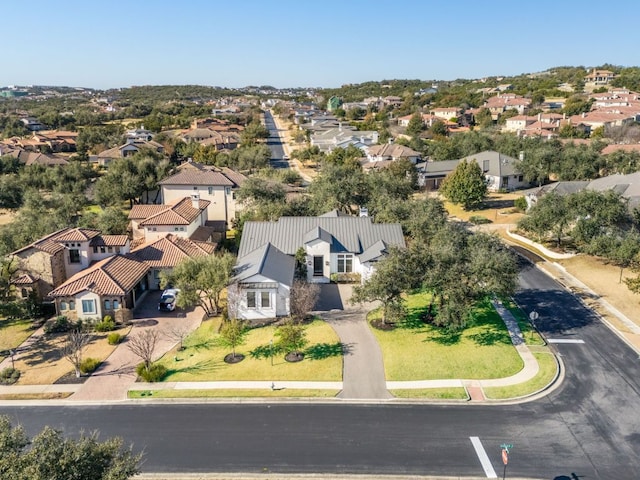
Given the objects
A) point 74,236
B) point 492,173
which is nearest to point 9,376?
point 74,236

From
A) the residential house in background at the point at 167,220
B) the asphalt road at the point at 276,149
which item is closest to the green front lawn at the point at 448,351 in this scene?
the residential house in background at the point at 167,220

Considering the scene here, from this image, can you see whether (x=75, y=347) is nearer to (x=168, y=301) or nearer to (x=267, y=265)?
(x=168, y=301)

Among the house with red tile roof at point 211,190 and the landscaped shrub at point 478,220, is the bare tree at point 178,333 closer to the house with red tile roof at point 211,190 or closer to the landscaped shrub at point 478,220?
the house with red tile roof at point 211,190

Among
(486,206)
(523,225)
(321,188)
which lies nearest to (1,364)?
(321,188)

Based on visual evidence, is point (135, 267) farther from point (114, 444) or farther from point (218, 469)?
point (114, 444)

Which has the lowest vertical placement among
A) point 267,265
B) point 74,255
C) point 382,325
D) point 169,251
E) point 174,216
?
point 382,325
